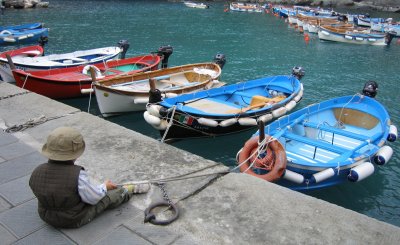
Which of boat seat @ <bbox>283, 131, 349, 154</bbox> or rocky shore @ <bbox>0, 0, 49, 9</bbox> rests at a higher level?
boat seat @ <bbox>283, 131, 349, 154</bbox>

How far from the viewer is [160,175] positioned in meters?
4.59

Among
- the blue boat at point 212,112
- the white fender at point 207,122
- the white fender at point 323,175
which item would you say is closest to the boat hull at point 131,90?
the blue boat at point 212,112

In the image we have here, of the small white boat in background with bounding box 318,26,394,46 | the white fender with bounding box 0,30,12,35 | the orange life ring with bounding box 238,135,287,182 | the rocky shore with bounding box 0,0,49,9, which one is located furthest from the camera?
the rocky shore with bounding box 0,0,49,9

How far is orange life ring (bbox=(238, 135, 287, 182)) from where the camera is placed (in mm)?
6215

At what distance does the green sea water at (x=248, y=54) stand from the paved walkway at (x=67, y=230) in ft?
15.2

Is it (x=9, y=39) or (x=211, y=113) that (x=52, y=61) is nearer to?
(x=211, y=113)

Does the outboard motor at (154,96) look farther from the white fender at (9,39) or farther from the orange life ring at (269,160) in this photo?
the white fender at (9,39)

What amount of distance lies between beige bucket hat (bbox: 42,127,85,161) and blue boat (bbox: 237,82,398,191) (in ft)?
11.0

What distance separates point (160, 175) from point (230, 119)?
4257 mm

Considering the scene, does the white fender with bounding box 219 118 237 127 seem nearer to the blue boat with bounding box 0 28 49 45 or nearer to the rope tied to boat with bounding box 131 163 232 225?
the rope tied to boat with bounding box 131 163 232 225

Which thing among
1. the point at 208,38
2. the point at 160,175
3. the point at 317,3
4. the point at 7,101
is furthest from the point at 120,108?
the point at 317,3

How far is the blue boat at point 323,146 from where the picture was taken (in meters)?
6.48

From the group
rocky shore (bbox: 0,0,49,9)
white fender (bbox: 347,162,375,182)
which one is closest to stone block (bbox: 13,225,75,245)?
white fender (bbox: 347,162,375,182)

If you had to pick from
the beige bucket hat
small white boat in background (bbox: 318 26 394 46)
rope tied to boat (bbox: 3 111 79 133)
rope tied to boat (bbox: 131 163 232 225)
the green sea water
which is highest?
the beige bucket hat
